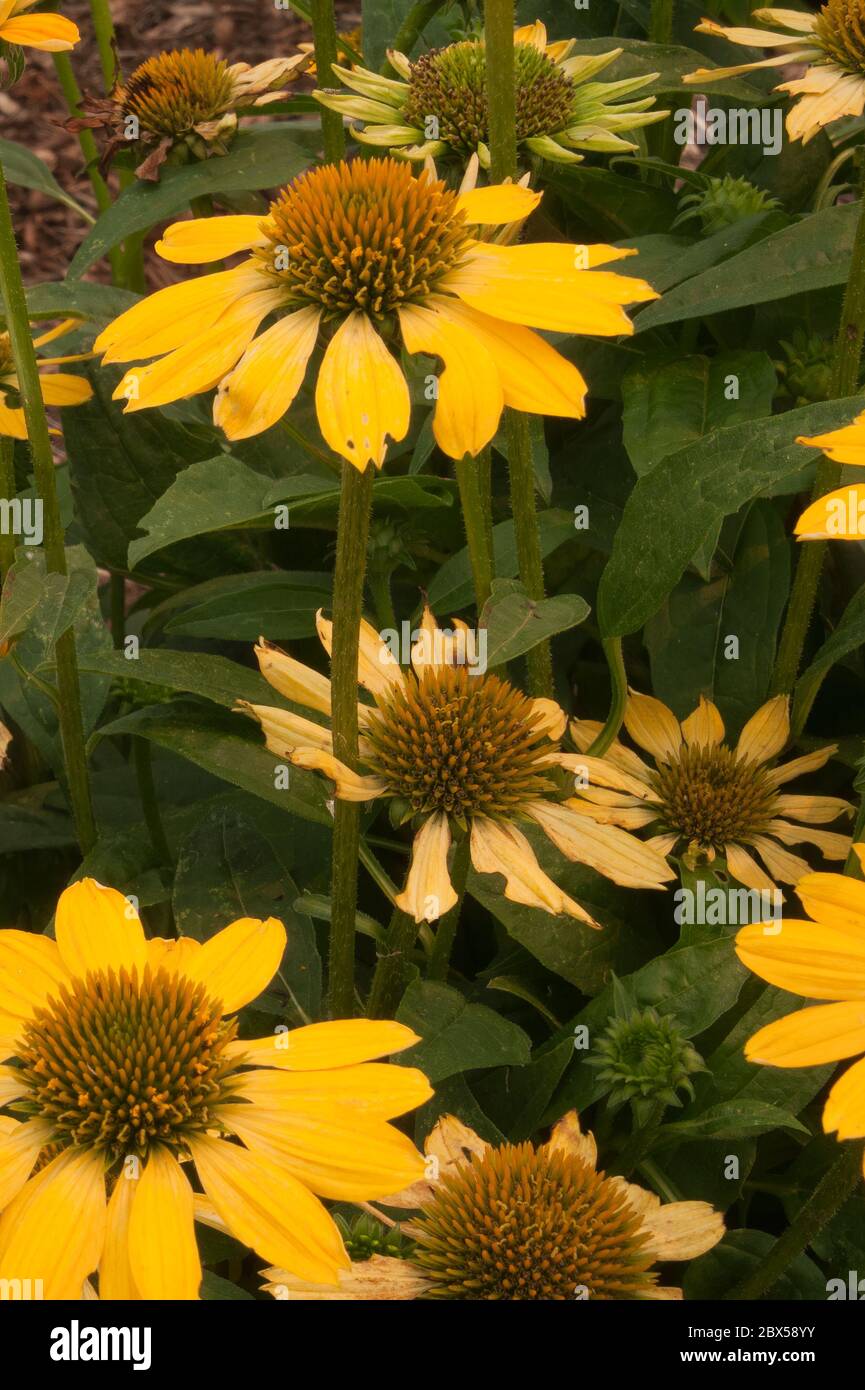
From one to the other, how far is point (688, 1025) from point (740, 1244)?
0.56 ft

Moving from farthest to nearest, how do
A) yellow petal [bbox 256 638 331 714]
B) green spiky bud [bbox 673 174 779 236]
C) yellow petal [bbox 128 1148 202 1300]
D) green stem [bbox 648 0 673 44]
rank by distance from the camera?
green stem [bbox 648 0 673 44] → green spiky bud [bbox 673 174 779 236] → yellow petal [bbox 256 638 331 714] → yellow petal [bbox 128 1148 202 1300]

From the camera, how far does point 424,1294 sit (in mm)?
915

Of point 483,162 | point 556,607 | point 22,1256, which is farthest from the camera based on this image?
point 483,162

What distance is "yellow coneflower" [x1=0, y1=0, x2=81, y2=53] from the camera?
113cm

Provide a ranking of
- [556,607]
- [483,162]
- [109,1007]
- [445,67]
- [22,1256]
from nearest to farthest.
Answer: [22,1256] → [109,1007] → [556,607] → [483,162] → [445,67]

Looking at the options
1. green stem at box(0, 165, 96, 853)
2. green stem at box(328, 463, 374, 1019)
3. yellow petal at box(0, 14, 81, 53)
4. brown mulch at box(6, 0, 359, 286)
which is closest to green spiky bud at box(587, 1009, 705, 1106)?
green stem at box(328, 463, 374, 1019)

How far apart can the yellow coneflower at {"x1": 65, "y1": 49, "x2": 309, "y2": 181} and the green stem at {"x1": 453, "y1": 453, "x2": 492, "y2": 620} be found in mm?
678

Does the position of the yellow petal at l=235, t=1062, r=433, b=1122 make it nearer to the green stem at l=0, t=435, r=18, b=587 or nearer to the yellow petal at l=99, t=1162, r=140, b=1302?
the yellow petal at l=99, t=1162, r=140, b=1302

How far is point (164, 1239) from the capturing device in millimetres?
746

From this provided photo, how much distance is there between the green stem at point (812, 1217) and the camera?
941 mm

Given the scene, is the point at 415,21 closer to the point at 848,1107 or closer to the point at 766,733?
the point at 766,733

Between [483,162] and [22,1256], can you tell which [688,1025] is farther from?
[483,162]

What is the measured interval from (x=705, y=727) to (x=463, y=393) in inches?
22.0
